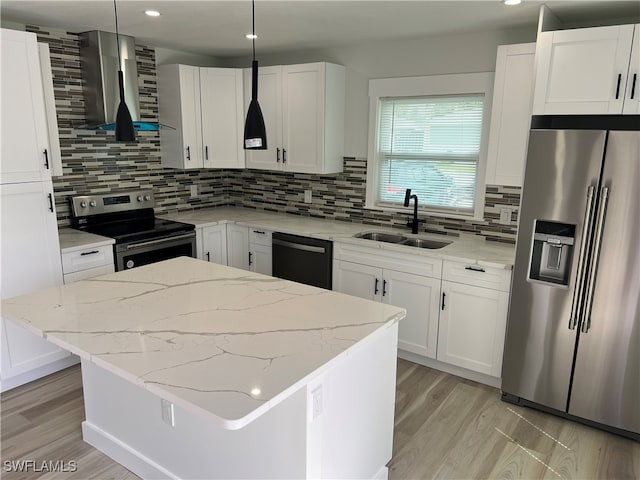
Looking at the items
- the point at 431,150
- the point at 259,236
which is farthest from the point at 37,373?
the point at 431,150

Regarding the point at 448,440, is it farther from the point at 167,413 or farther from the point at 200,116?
the point at 200,116

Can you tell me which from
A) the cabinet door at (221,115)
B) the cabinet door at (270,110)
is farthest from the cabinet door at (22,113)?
the cabinet door at (270,110)

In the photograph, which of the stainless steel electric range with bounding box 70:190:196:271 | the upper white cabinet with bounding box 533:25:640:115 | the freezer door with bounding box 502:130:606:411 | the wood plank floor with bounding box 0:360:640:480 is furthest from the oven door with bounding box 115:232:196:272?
the upper white cabinet with bounding box 533:25:640:115

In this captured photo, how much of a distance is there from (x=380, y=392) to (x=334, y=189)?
239cm

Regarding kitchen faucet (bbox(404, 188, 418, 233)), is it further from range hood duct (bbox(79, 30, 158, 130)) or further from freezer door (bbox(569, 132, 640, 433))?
Result: range hood duct (bbox(79, 30, 158, 130))

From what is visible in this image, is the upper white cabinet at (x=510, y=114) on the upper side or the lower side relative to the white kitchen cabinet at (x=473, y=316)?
upper

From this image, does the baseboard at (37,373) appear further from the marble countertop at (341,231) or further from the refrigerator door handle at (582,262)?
the refrigerator door handle at (582,262)

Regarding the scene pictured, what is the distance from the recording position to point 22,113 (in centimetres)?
273

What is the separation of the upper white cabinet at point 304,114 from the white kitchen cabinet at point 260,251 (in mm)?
612

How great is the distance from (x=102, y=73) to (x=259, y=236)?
1696mm

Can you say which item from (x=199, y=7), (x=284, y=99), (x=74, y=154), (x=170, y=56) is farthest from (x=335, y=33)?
(x=74, y=154)

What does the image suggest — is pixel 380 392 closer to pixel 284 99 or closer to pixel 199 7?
pixel 199 7

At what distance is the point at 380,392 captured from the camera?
2059 millimetres

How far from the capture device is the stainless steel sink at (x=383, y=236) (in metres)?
3.70
